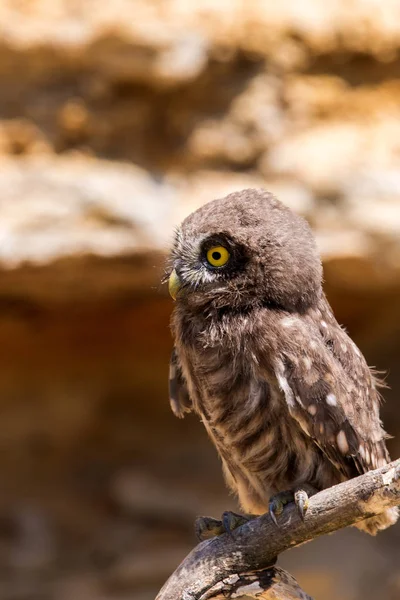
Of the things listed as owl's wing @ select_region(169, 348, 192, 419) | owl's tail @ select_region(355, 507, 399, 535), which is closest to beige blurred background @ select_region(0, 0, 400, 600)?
owl's wing @ select_region(169, 348, 192, 419)

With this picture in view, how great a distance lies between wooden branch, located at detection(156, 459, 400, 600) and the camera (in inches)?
106

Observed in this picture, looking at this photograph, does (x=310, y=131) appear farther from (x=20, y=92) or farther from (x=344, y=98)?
(x=20, y=92)

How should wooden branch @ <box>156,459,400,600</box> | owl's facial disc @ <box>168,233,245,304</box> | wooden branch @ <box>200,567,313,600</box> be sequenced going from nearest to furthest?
wooden branch @ <box>156,459,400,600</box>, wooden branch @ <box>200,567,313,600</box>, owl's facial disc @ <box>168,233,245,304</box>

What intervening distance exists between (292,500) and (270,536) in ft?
0.52

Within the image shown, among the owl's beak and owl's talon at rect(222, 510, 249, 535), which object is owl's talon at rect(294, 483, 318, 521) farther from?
the owl's beak

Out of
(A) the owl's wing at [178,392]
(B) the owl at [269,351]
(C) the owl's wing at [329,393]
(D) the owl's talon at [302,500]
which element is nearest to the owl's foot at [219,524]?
(B) the owl at [269,351]

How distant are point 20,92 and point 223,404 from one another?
3.56 meters

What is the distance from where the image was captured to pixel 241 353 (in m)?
3.06

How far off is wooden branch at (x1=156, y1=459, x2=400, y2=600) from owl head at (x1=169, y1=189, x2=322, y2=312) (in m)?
0.72

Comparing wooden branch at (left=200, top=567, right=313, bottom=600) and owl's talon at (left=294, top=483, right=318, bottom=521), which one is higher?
owl's talon at (left=294, top=483, right=318, bottom=521)

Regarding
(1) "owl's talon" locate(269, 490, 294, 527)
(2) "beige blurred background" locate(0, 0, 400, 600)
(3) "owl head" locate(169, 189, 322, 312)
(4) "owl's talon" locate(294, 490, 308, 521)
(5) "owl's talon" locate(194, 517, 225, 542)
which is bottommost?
(4) "owl's talon" locate(294, 490, 308, 521)

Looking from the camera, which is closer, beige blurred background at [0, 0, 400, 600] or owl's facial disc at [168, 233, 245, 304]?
owl's facial disc at [168, 233, 245, 304]

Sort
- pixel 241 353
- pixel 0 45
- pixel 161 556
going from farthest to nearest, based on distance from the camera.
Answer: pixel 161 556, pixel 0 45, pixel 241 353

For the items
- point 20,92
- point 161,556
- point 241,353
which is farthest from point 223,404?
point 161,556
